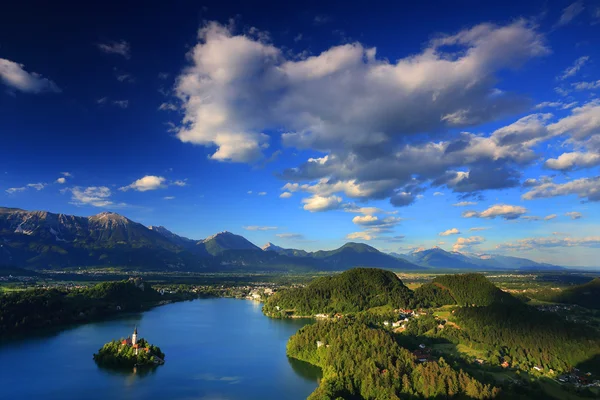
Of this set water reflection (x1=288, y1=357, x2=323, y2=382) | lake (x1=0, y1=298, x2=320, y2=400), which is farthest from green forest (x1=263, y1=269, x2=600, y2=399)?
lake (x1=0, y1=298, x2=320, y2=400)

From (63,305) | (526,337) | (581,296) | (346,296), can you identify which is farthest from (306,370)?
(581,296)

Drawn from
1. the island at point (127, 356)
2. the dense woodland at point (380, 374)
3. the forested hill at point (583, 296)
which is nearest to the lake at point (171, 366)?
the island at point (127, 356)

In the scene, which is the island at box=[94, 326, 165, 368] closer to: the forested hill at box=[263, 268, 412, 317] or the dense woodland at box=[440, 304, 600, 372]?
the dense woodland at box=[440, 304, 600, 372]

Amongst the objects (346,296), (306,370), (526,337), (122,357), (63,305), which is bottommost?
(306,370)

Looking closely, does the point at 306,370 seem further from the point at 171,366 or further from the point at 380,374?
the point at 171,366

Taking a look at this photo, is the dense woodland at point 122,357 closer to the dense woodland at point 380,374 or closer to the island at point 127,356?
the island at point 127,356
